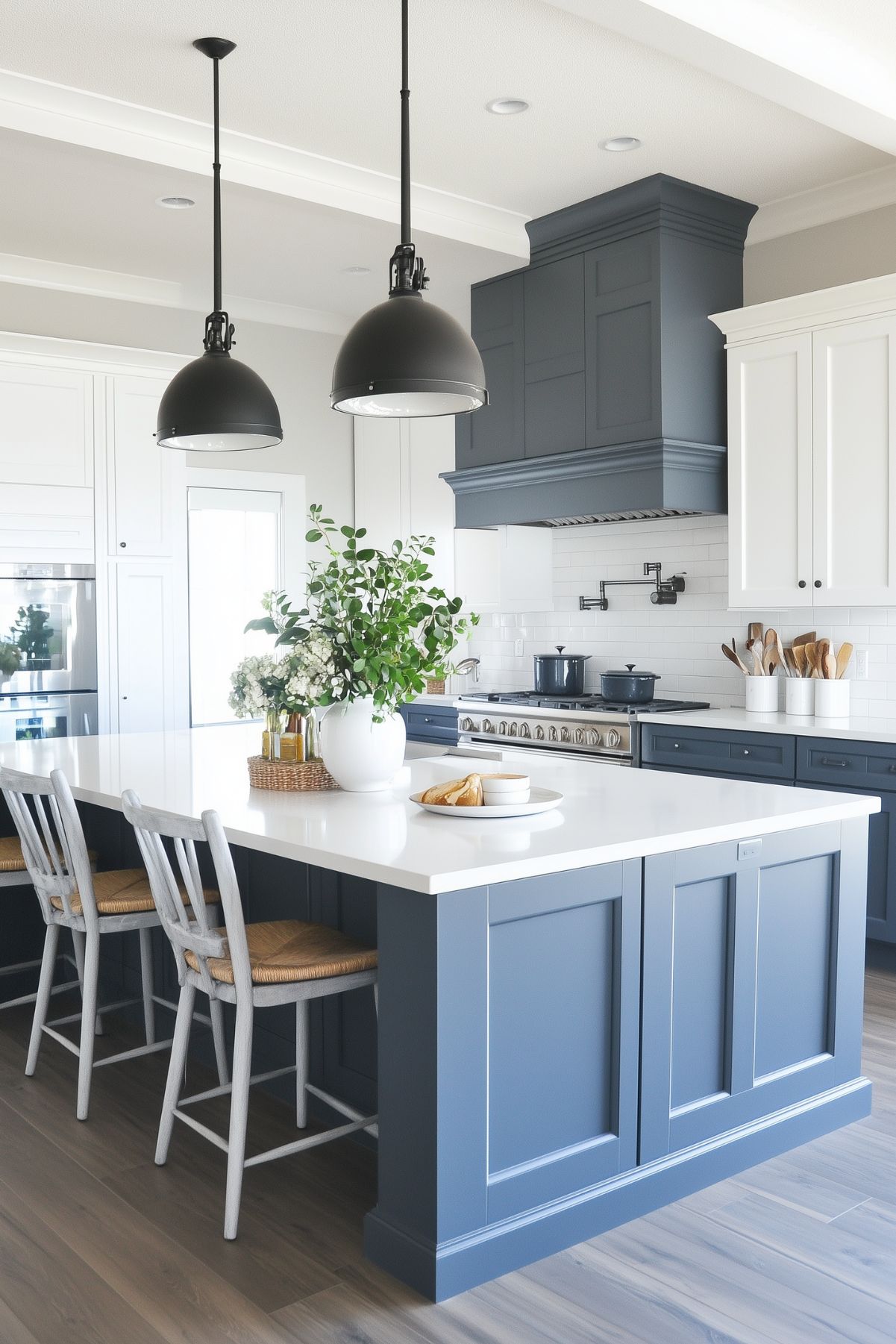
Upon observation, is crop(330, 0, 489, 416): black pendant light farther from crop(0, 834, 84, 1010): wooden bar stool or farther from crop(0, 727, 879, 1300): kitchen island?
crop(0, 834, 84, 1010): wooden bar stool

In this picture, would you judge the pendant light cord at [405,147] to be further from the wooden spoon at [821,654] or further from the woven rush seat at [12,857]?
the wooden spoon at [821,654]

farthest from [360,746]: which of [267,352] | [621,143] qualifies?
[267,352]

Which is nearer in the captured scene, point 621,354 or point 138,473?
point 621,354

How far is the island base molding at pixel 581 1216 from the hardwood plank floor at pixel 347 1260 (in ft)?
0.09

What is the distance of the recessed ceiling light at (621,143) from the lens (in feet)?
14.7

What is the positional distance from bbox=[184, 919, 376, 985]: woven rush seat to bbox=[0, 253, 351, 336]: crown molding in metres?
4.24

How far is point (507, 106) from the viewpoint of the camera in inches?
164

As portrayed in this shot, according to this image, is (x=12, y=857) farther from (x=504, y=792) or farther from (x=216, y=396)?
(x=504, y=792)

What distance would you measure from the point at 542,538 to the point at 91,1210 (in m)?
4.33

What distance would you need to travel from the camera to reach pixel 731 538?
16.9 ft

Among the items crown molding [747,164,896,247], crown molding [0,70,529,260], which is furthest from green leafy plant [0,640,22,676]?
crown molding [747,164,896,247]

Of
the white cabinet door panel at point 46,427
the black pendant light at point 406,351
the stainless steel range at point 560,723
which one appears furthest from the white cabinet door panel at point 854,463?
the white cabinet door panel at point 46,427

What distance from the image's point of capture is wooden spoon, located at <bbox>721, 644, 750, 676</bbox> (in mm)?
5270

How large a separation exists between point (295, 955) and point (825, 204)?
402 cm
